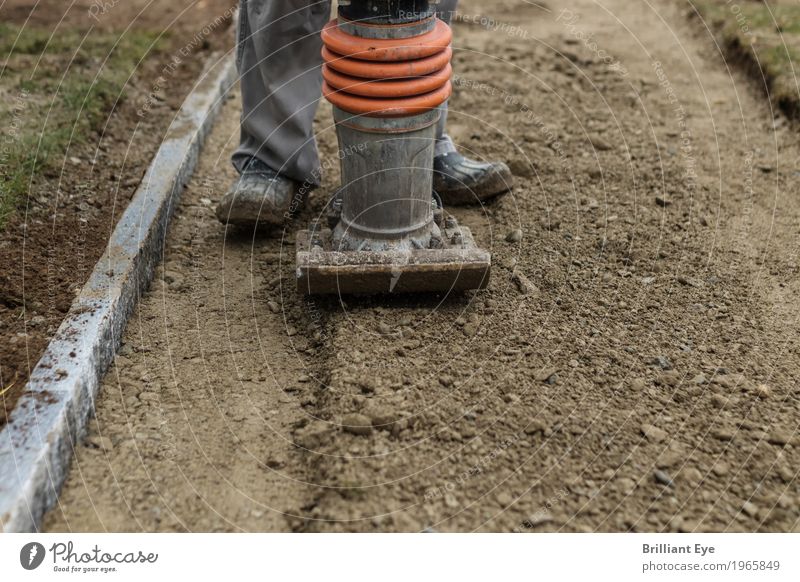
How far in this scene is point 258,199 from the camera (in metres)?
3.14

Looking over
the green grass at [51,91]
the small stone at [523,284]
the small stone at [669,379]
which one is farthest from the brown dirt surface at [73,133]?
the small stone at [669,379]

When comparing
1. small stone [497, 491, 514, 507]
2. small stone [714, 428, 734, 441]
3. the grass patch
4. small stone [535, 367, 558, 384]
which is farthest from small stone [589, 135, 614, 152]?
small stone [497, 491, 514, 507]

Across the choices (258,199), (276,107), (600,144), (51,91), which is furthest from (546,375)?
(51,91)

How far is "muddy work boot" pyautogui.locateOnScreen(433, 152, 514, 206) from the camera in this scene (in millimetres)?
3434

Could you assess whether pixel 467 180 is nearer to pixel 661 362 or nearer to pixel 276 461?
pixel 661 362

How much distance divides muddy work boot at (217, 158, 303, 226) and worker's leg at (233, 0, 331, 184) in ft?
0.23

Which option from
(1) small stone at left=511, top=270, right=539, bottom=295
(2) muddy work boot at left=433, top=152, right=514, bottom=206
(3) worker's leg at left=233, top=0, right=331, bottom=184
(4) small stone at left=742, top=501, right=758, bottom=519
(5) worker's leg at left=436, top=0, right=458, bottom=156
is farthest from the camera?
(2) muddy work boot at left=433, top=152, right=514, bottom=206

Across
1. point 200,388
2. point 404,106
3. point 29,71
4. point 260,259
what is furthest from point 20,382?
point 29,71

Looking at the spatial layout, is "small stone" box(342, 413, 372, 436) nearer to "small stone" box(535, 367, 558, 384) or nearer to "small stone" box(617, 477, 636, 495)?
"small stone" box(535, 367, 558, 384)

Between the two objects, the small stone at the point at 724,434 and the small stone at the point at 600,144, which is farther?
the small stone at the point at 600,144

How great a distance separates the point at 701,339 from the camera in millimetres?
2662

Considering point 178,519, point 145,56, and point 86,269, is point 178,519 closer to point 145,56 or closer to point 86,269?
point 86,269

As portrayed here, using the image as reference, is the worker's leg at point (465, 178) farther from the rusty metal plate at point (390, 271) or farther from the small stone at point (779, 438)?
the small stone at point (779, 438)

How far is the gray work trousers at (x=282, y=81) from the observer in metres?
3.12
